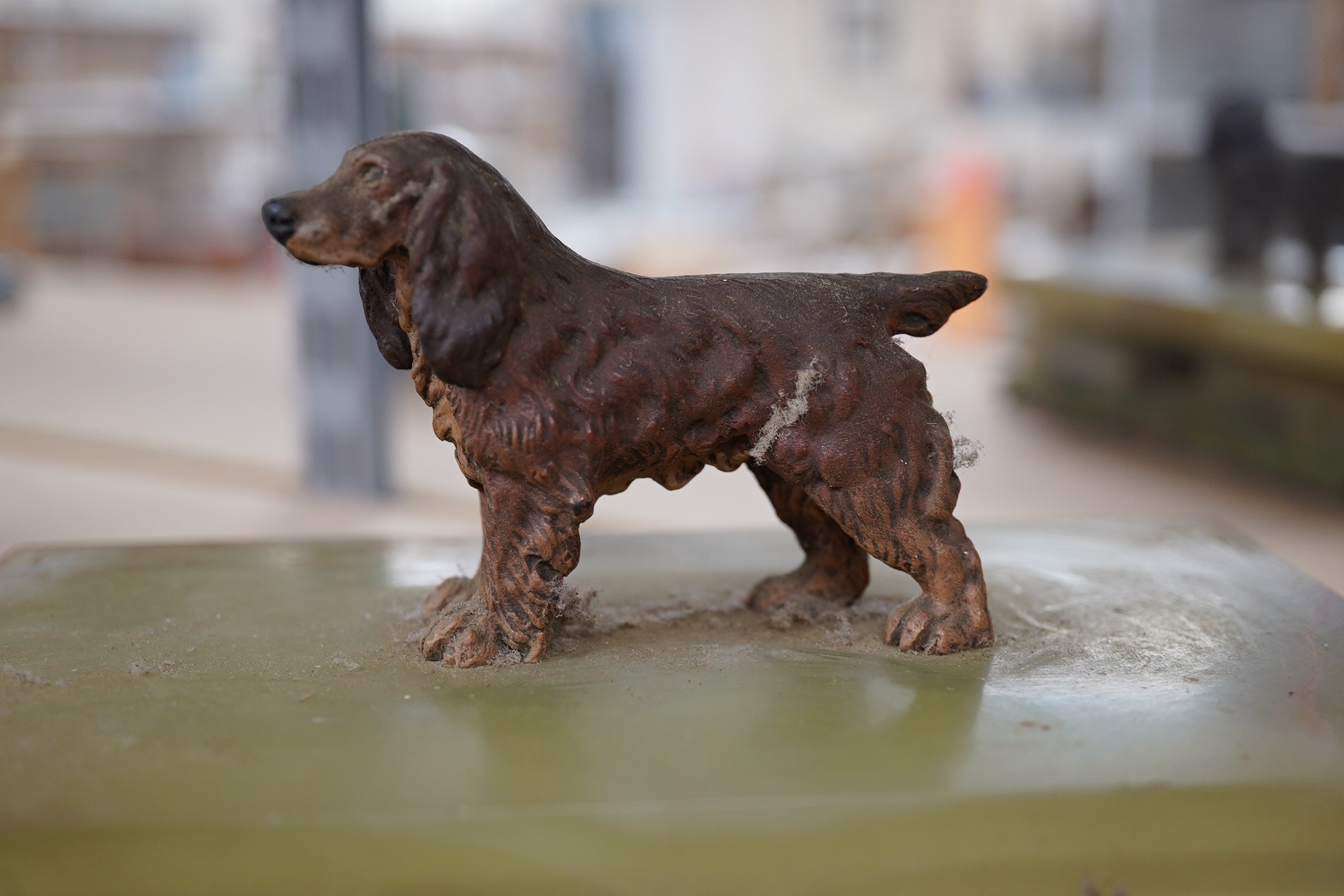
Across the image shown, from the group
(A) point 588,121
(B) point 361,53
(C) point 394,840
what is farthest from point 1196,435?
(A) point 588,121

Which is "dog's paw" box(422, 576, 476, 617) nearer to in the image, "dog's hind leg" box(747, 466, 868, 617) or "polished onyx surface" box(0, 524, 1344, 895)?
"polished onyx surface" box(0, 524, 1344, 895)

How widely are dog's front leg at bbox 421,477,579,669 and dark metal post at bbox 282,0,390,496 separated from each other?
2.43 meters

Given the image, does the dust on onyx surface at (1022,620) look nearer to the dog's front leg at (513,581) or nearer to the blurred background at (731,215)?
the dog's front leg at (513,581)

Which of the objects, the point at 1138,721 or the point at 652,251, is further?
the point at 652,251

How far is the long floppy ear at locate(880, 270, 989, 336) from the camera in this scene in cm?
202

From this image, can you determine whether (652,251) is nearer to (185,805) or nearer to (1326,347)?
(1326,347)

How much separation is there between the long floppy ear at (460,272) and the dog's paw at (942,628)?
77 cm

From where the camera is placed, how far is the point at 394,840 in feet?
4.89

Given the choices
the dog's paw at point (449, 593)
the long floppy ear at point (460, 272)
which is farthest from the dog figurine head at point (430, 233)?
the dog's paw at point (449, 593)

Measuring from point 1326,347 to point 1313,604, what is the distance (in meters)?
2.13

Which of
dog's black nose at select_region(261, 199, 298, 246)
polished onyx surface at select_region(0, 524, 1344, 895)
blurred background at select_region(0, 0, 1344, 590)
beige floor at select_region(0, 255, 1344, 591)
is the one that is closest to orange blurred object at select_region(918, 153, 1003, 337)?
blurred background at select_region(0, 0, 1344, 590)

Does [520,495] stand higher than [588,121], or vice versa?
[588,121]

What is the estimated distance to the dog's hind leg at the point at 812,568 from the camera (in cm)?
220

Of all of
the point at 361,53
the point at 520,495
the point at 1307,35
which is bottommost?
the point at 520,495
